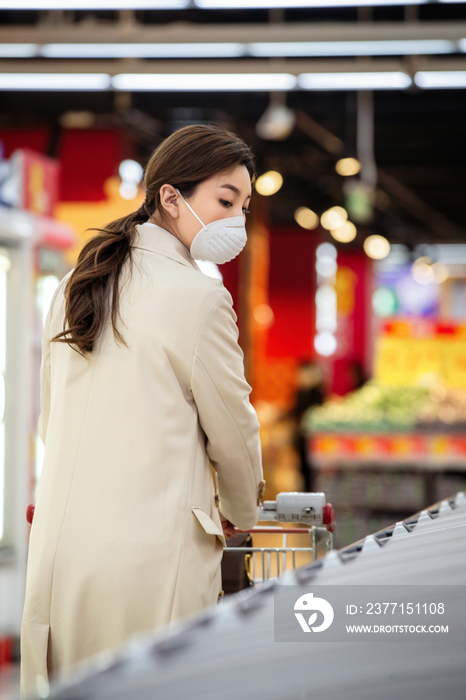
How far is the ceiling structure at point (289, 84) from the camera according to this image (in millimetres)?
4324

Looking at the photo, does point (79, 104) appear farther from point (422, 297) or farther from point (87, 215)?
point (422, 297)

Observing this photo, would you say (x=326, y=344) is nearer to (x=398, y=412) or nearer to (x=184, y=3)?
(x=398, y=412)

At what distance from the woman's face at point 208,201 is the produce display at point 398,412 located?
564 cm

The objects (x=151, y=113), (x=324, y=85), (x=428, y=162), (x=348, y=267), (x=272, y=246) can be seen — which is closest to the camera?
(x=324, y=85)

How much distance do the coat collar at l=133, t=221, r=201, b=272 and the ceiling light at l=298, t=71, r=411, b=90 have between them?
10.6 ft

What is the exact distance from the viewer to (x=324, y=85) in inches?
186

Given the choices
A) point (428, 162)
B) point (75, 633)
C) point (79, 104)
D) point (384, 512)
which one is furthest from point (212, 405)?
point (428, 162)

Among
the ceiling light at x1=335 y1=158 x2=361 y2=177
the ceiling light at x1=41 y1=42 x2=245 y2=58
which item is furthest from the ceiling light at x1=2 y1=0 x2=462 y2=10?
the ceiling light at x1=335 y1=158 x2=361 y2=177

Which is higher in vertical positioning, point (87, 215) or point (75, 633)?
point (87, 215)

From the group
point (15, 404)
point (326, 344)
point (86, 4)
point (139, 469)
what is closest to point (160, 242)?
point (139, 469)

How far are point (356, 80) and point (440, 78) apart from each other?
1.60 ft

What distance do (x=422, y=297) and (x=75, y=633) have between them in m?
21.1

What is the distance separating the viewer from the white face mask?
1.73m

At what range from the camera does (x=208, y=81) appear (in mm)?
4730
